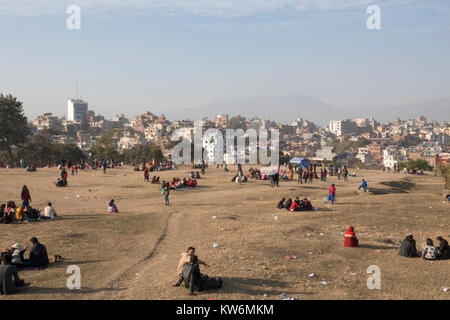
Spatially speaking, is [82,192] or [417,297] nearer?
[417,297]

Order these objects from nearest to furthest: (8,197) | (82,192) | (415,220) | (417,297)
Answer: (417,297), (415,220), (8,197), (82,192)

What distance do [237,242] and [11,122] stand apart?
197 ft

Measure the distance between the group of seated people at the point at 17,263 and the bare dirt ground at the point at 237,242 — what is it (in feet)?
1.10

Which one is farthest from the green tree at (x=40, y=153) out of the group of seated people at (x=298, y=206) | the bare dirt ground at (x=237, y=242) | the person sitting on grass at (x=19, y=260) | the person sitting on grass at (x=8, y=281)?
the person sitting on grass at (x=8, y=281)

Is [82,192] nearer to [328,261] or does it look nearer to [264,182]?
[264,182]

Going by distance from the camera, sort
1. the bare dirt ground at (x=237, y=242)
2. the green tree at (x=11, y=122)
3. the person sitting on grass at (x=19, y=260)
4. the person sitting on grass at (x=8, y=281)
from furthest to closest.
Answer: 1. the green tree at (x=11, y=122)
2. the person sitting on grass at (x=19, y=260)
3. the bare dirt ground at (x=237, y=242)
4. the person sitting on grass at (x=8, y=281)

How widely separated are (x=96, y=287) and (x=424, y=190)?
4138 centimetres

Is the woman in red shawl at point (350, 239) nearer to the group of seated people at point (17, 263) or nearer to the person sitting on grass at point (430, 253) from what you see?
the person sitting on grass at point (430, 253)

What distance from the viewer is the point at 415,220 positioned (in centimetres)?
2289

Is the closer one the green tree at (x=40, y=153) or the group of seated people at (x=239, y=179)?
the group of seated people at (x=239, y=179)

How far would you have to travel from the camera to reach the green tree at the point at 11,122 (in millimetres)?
64156

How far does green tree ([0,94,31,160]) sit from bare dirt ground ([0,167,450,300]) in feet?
120

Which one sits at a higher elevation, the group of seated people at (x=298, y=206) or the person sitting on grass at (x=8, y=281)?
the group of seated people at (x=298, y=206)
